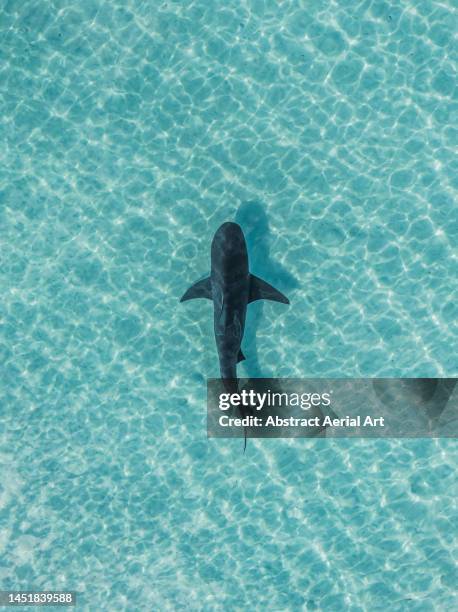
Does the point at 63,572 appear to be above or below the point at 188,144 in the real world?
below

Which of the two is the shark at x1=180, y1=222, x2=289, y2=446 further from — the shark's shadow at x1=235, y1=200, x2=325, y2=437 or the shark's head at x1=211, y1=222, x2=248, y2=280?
the shark's shadow at x1=235, y1=200, x2=325, y2=437

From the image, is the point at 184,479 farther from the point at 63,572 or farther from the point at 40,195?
the point at 40,195

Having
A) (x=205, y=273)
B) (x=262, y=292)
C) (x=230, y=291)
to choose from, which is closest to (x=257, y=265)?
(x=262, y=292)

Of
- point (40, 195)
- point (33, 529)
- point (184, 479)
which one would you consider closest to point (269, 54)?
point (40, 195)

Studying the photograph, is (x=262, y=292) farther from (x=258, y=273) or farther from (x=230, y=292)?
(x=230, y=292)

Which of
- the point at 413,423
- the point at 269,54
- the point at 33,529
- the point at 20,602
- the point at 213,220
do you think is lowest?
the point at 20,602

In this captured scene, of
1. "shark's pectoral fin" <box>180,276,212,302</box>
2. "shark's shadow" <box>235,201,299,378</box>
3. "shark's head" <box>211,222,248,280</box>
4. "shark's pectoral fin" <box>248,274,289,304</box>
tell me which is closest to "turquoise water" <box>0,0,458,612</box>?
"shark's shadow" <box>235,201,299,378</box>

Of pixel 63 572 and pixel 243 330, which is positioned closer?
pixel 243 330
